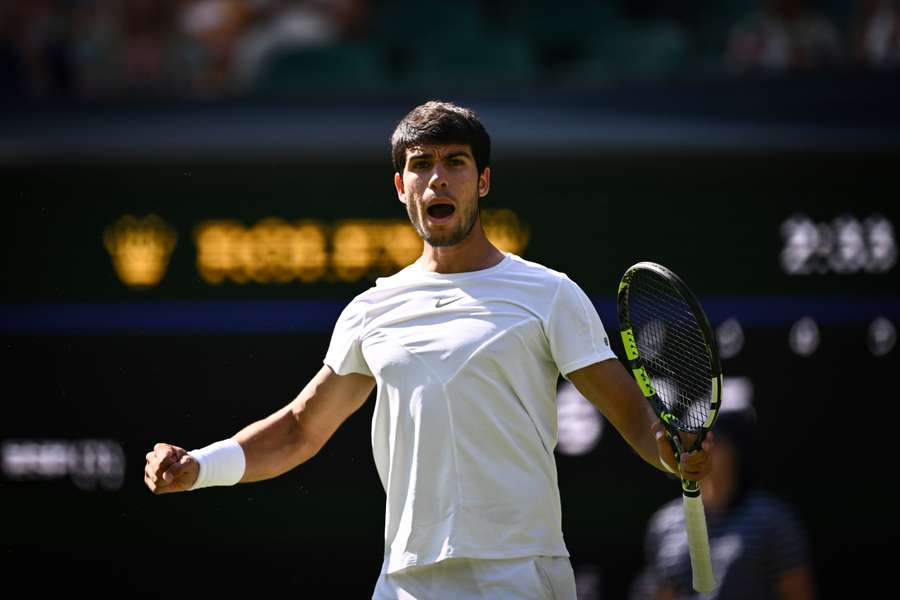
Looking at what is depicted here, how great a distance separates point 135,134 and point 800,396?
2.90m

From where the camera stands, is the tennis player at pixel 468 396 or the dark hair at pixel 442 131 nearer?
the tennis player at pixel 468 396

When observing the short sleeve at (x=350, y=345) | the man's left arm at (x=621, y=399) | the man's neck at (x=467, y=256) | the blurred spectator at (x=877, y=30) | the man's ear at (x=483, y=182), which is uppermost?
the blurred spectator at (x=877, y=30)

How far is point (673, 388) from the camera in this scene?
3852 mm

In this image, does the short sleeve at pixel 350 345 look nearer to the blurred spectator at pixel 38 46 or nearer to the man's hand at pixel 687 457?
the man's hand at pixel 687 457

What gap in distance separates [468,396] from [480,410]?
4 cm

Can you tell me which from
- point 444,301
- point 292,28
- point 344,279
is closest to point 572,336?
point 444,301

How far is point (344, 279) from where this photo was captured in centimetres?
661

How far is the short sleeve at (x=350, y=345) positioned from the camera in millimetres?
3719

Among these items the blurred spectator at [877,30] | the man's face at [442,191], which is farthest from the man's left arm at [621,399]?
the blurred spectator at [877,30]

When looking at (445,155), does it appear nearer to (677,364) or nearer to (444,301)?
(444,301)

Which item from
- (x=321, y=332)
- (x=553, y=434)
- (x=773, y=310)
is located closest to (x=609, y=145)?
(x=773, y=310)

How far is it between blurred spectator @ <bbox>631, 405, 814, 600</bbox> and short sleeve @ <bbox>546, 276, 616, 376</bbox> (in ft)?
6.97

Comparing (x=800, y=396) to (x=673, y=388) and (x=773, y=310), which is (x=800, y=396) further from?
(x=673, y=388)

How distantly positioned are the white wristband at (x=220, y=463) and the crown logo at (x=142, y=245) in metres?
2.93
